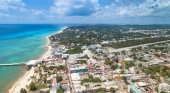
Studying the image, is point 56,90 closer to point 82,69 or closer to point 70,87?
point 70,87

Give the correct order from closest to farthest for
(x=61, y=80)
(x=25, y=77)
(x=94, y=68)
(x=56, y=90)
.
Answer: (x=56, y=90) → (x=61, y=80) → (x=25, y=77) → (x=94, y=68)

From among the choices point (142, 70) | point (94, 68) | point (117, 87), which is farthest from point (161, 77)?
point (94, 68)

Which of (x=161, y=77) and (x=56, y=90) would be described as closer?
(x=56, y=90)

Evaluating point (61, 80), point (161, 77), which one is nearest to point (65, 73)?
point (61, 80)

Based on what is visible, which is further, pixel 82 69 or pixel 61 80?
pixel 82 69

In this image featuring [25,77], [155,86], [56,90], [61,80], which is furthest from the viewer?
[25,77]

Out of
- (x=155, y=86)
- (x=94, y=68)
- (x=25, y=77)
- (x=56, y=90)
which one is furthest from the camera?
(x=94, y=68)

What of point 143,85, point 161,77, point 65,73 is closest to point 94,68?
point 65,73

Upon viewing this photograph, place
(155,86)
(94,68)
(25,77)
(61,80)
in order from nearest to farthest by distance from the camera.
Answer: (155,86), (61,80), (25,77), (94,68)

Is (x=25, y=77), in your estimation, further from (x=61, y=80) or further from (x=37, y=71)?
(x=61, y=80)
